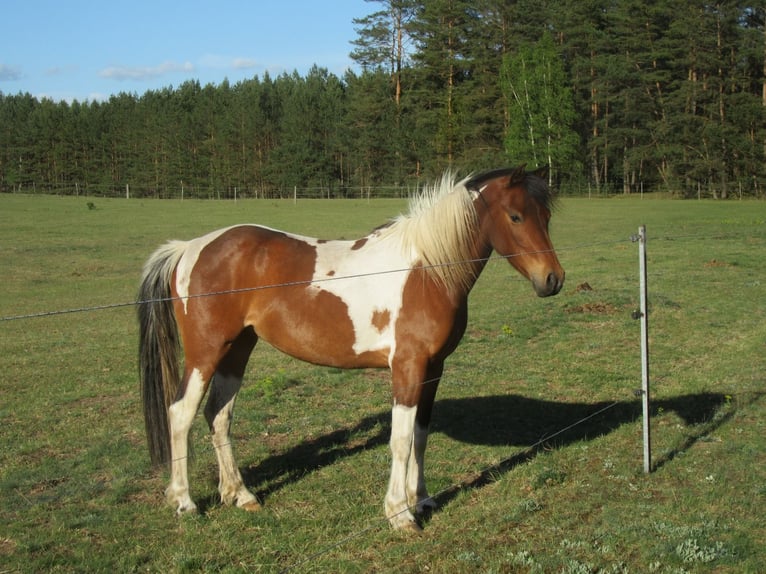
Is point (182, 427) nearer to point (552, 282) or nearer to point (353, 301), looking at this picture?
point (353, 301)

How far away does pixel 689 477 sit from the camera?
502 centimetres

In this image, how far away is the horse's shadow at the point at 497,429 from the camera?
17.5 ft

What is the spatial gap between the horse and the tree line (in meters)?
38.6

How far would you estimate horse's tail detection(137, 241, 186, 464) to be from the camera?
4852 mm

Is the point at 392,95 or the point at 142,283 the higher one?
the point at 392,95

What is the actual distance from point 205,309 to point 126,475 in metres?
1.53

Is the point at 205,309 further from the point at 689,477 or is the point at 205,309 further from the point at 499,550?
the point at 689,477

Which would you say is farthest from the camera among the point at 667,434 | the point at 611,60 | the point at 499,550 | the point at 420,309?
the point at 611,60

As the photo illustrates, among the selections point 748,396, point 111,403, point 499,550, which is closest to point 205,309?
point 499,550

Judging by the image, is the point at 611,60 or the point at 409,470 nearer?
the point at 409,470

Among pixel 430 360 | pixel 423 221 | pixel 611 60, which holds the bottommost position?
pixel 430 360

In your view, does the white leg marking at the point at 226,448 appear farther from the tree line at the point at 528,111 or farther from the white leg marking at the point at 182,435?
the tree line at the point at 528,111

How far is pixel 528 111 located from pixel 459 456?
150 feet

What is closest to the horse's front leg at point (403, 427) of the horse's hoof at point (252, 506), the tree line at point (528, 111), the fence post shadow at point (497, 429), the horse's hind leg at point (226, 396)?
the fence post shadow at point (497, 429)
